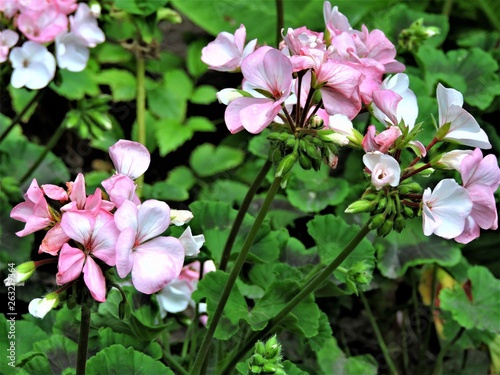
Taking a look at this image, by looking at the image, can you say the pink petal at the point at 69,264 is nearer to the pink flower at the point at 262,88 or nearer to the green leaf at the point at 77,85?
the pink flower at the point at 262,88

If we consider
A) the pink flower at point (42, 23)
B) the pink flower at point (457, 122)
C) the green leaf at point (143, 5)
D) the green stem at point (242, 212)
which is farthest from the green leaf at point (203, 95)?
the pink flower at point (457, 122)

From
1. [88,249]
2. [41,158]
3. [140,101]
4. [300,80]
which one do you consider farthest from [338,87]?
[140,101]

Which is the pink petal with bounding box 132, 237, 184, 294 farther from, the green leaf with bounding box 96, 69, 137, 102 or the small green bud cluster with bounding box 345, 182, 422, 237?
the green leaf with bounding box 96, 69, 137, 102

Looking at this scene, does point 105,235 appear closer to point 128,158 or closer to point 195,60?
point 128,158

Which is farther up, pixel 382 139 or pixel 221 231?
pixel 382 139

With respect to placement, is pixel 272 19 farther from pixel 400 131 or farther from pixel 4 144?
pixel 400 131

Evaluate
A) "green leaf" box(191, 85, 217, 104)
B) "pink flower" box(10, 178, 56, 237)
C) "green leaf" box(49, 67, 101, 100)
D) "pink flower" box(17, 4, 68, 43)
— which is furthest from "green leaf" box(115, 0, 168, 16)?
"pink flower" box(10, 178, 56, 237)
